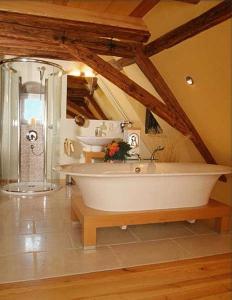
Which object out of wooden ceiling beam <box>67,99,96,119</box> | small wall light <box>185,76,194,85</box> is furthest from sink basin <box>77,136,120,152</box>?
small wall light <box>185,76,194,85</box>

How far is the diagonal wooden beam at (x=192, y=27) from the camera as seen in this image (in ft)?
7.36

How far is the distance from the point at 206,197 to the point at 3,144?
3.43 meters

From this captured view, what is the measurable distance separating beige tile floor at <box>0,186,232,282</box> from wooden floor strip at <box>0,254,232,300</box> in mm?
105

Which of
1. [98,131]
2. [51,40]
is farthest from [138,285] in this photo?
[98,131]

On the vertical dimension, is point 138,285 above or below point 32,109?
below

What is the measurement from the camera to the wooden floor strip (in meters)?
1.74

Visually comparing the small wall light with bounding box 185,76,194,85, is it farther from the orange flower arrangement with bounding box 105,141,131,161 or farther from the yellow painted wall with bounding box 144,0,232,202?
the orange flower arrangement with bounding box 105,141,131,161

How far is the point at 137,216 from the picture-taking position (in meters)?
2.55

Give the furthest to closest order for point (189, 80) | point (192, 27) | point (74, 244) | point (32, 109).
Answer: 1. point (32, 109)
2. point (189, 80)
3. point (192, 27)
4. point (74, 244)

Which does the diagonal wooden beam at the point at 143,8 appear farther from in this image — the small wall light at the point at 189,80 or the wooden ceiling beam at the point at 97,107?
the wooden ceiling beam at the point at 97,107

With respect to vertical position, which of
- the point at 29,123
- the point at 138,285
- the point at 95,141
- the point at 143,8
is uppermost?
the point at 143,8

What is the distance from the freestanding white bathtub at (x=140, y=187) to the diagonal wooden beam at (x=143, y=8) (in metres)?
1.62

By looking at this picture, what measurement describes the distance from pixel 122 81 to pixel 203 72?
3.38ft

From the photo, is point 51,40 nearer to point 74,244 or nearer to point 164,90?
point 164,90
